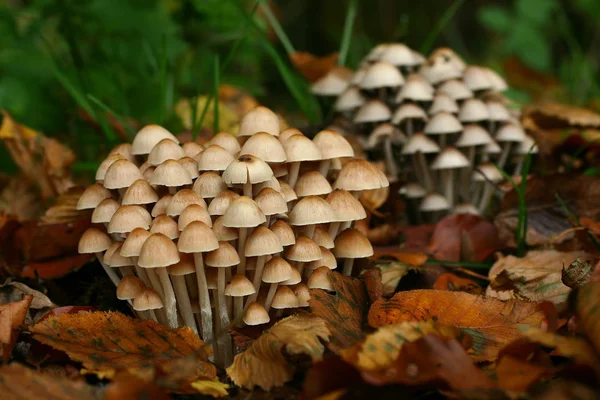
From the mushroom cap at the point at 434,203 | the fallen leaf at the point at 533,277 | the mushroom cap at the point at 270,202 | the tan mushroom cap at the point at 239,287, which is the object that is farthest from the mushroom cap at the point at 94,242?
the mushroom cap at the point at 434,203

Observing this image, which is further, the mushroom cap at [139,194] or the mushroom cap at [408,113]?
the mushroom cap at [408,113]

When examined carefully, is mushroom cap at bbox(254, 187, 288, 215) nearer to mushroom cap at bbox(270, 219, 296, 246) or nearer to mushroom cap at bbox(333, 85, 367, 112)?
mushroom cap at bbox(270, 219, 296, 246)

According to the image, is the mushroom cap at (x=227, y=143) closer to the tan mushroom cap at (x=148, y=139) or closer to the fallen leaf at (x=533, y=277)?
the tan mushroom cap at (x=148, y=139)

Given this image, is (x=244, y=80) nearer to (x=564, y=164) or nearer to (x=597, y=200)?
(x=564, y=164)

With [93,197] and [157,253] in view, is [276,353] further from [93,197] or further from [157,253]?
[93,197]

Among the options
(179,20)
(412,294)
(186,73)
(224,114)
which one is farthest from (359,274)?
(186,73)

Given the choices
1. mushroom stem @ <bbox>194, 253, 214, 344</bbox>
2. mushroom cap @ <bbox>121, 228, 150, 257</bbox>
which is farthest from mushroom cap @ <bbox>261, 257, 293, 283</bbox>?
mushroom cap @ <bbox>121, 228, 150, 257</bbox>
